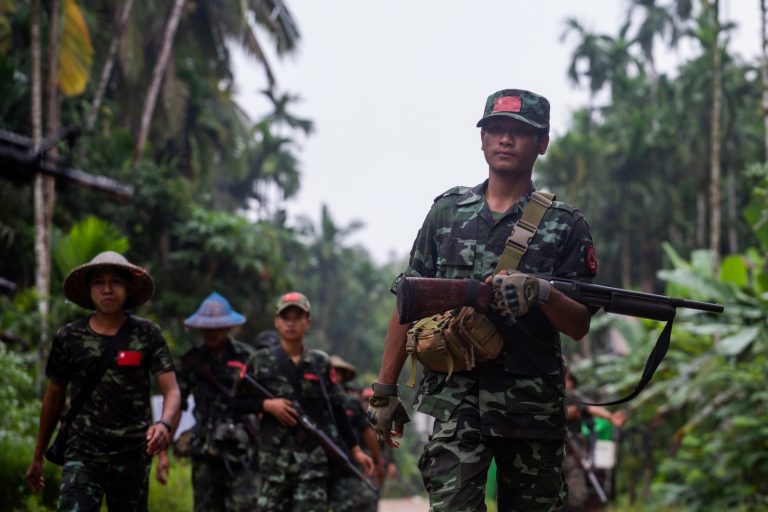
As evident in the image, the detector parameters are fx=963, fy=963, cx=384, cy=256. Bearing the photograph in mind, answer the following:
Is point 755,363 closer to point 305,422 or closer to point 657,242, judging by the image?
point 305,422

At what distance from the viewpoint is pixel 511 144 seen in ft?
13.8

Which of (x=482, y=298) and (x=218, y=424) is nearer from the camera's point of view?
(x=482, y=298)

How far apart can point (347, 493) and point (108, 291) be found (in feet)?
10.2

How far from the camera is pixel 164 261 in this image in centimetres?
2272

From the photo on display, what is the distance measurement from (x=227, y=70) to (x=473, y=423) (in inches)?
956

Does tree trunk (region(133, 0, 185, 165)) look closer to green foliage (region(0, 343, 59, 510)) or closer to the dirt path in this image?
the dirt path

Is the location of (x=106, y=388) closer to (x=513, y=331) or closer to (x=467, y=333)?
(x=467, y=333)

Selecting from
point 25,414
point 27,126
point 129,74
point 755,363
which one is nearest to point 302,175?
point 129,74

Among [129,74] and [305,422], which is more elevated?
[129,74]

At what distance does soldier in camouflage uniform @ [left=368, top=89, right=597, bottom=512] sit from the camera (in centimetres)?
386

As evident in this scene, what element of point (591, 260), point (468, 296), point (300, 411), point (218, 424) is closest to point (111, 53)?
point (218, 424)

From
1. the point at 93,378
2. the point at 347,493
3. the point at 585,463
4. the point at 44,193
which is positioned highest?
the point at 44,193

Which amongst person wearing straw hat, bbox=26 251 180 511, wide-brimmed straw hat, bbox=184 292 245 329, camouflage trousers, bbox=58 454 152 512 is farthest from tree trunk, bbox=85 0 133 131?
camouflage trousers, bbox=58 454 152 512

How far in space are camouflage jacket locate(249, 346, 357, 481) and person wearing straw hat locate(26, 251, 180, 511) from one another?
1.40m
